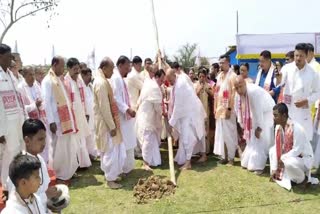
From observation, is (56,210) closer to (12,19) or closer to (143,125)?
(143,125)

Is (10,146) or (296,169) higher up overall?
(10,146)

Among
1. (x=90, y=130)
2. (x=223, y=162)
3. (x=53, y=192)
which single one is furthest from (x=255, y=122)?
(x=53, y=192)

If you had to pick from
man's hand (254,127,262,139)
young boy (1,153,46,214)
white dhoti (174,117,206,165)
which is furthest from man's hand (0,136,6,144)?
man's hand (254,127,262,139)

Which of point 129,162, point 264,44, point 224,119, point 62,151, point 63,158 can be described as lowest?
point 129,162

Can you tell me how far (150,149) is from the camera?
7.82 m

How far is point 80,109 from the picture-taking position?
7.82 meters

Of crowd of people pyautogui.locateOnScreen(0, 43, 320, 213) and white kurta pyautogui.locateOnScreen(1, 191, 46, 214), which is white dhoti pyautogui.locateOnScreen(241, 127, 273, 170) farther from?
white kurta pyautogui.locateOnScreen(1, 191, 46, 214)

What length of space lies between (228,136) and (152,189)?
6.93ft

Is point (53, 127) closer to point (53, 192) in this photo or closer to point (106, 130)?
point (106, 130)

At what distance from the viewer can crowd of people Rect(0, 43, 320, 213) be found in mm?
6203

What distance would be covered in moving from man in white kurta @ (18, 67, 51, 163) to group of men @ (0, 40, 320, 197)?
2cm

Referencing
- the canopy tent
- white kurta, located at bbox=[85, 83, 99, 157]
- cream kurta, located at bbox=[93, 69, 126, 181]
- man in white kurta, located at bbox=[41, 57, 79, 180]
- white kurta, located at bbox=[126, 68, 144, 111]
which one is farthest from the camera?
the canopy tent

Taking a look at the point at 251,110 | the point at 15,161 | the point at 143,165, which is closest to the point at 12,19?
the point at 143,165

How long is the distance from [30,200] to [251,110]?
4.85 metres
